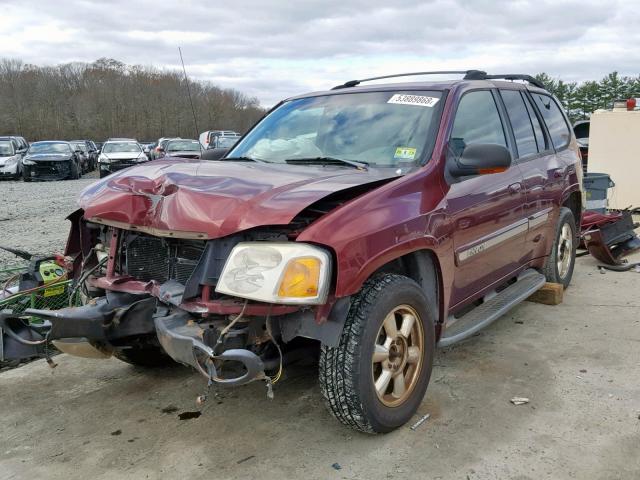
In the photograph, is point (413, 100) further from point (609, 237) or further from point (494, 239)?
point (609, 237)

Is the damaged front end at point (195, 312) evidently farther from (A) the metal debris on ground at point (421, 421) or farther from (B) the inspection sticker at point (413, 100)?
(B) the inspection sticker at point (413, 100)

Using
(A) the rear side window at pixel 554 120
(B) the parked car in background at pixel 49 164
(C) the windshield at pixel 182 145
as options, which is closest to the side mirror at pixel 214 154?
(A) the rear side window at pixel 554 120

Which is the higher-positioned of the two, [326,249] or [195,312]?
[326,249]

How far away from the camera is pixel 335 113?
159 inches

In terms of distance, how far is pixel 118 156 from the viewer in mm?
22031

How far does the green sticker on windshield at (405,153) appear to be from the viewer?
3.46 metres

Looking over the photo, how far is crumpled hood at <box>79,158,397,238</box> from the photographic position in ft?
8.75

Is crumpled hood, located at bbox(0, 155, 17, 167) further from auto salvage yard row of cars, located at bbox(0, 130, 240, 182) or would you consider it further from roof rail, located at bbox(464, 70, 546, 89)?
roof rail, located at bbox(464, 70, 546, 89)

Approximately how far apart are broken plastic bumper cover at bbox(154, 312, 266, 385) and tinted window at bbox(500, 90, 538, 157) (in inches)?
113

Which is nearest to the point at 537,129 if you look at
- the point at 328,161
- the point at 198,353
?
the point at 328,161

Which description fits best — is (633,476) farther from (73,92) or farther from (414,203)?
(73,92)

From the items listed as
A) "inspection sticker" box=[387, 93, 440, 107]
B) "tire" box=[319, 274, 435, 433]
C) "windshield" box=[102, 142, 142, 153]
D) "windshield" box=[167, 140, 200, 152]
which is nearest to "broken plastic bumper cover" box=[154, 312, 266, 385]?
"tire" box=[319, 274, 435, 433]

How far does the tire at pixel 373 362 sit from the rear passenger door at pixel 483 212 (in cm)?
57

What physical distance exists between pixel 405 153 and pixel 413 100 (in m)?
0.50
